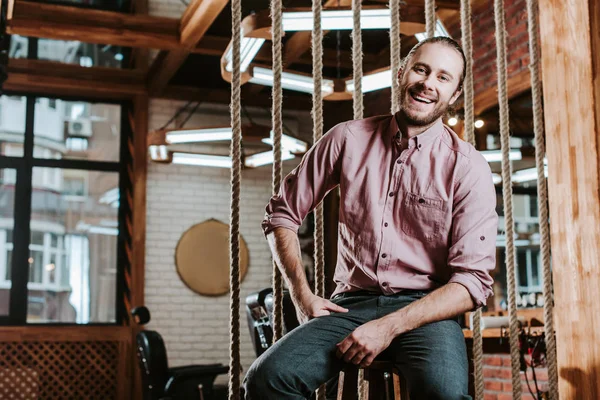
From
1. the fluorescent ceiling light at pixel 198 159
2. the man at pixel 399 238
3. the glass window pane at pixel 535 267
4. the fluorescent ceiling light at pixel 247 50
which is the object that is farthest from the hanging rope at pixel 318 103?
the fluorescent ceiling light at pixel 198 159

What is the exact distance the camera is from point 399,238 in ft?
5.69

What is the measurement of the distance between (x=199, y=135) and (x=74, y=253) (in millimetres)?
3026

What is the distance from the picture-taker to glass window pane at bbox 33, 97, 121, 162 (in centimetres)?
842

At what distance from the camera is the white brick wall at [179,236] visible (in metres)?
8.41

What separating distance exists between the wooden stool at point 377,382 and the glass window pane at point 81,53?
→ 24.1 ft

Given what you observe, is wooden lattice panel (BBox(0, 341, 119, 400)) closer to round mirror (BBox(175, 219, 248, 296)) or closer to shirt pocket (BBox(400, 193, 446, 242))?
round mirror (BBox(175, 219, 248, 296))

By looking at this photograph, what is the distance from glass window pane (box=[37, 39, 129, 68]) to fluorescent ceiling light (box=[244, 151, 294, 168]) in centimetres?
279

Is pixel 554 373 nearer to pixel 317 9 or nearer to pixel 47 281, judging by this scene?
pixel 317 9

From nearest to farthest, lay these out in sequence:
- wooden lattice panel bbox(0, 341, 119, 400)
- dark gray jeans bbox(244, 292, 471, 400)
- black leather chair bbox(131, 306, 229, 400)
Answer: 1. dark gray jeans bbox(244, 292, 471, 400)
2. black leather chair bbox(131, 306, 229, 400)
3. wooden lattice panel bbox(0, 341, 119, 400)

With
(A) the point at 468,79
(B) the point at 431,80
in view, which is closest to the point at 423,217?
(B) the point at 431,80

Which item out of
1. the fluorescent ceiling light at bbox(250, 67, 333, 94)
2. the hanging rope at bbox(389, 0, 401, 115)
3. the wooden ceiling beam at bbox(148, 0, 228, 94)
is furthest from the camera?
the wooden ceiling beam at bbox(148, 0, 228, 94)

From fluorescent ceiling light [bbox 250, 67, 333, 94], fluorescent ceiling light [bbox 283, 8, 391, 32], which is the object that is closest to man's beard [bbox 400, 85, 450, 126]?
fluorescent ceiling light [bbox 283, 8, 391, 32]

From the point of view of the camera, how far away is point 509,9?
591 cm

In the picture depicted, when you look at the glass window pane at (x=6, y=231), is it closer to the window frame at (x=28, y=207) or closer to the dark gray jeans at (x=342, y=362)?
the window frame at (x=28, y=207)
